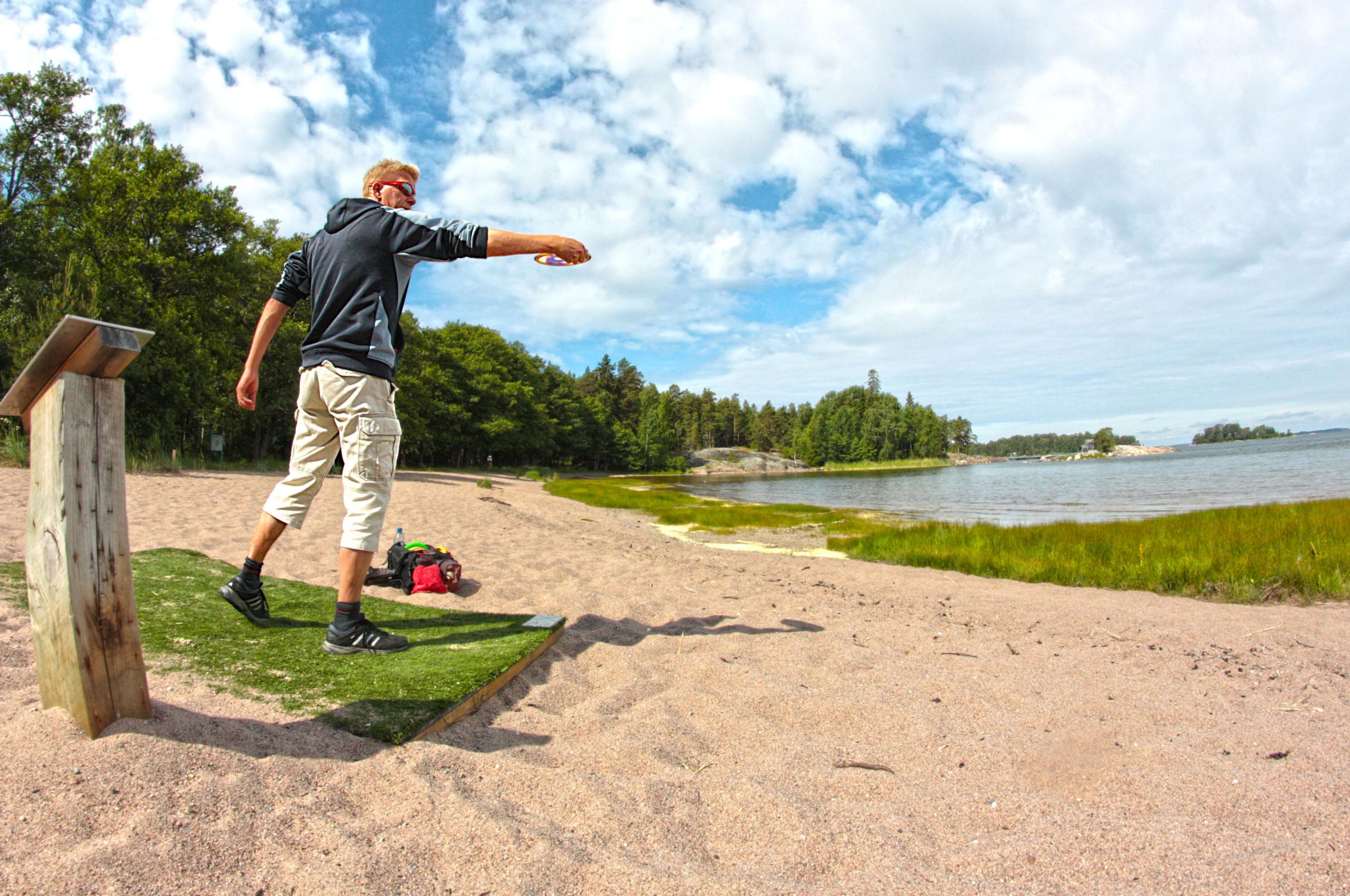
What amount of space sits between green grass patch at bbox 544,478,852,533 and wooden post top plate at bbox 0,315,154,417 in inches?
575

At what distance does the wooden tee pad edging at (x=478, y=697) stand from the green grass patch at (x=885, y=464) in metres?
93.5

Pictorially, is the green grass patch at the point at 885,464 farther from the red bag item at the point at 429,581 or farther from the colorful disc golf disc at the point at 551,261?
the colorful disc golf disc at the point at 551,261

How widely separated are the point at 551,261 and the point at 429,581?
10.9 feet

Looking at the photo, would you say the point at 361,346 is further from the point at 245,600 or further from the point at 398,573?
the point at 398,573

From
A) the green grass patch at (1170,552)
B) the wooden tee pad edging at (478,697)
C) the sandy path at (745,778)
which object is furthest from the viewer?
the green grass patch at (1170,552)

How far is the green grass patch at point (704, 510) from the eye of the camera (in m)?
17.7

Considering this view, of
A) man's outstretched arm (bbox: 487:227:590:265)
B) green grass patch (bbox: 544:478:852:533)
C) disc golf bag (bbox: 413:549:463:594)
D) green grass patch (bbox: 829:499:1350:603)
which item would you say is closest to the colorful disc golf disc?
man's outstretched arm (bbox: 487:227:590:265)

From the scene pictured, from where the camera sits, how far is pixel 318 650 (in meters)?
3.28

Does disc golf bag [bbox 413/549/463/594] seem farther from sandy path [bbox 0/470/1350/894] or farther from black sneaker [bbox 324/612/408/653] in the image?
black sneaker [bbox 324/612/408/653]

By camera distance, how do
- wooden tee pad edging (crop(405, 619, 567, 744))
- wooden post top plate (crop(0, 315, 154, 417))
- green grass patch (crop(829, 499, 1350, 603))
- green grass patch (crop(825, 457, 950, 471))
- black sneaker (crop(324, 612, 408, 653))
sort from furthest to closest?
green grass patch (crop(825, 457, 950, 471)) → green grass patch (crop(829, 499, 1350, 603)) → black sneaker (crop(324, 612, 408, 653)) → wooden tee pad edging (crop(405, 619, 567, 744)) → wooden post top plate (crop(0, 315, 154, 417))

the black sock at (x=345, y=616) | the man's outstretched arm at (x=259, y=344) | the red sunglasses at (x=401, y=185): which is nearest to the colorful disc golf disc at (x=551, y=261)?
the red sunglasses at (x=401, y=185)

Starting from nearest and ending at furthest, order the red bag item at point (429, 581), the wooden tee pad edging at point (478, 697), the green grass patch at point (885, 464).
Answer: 1. the wooden tee pad edging at point (478, 697)
2. the red bag item at point (429, 581)
3. the green grass patch at point (885, 464)

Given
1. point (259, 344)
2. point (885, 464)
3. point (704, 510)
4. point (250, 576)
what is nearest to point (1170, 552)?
point (250, 576)

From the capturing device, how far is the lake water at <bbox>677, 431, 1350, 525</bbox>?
20375 mm
